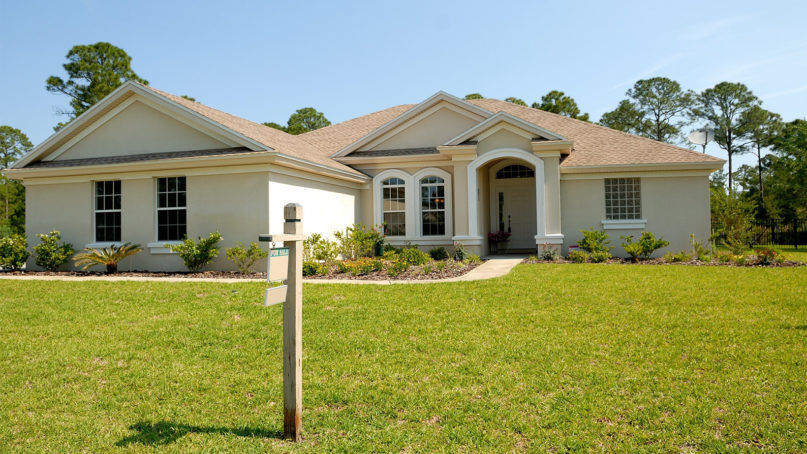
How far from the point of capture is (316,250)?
45.9ft

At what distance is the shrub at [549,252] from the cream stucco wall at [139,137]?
994 cm

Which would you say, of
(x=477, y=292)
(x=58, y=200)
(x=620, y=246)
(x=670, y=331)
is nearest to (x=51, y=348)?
(x=477, y=292)

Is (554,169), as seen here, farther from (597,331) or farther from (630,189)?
(597,331)

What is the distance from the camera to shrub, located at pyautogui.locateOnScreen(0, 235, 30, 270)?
14.0 metres

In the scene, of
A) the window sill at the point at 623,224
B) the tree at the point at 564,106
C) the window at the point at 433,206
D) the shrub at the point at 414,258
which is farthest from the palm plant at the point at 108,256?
the tree at the point at 564,106

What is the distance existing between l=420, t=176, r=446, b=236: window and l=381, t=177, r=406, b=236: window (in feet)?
2.27

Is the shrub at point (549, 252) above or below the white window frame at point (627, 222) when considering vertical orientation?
below

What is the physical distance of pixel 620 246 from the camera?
16.8m

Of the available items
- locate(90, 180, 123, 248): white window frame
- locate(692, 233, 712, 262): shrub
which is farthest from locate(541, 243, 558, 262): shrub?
locate(90, 180, 123, 248): white window frame

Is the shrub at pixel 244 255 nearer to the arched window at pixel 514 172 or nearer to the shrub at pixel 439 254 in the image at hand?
the shrub at pixel 439 254

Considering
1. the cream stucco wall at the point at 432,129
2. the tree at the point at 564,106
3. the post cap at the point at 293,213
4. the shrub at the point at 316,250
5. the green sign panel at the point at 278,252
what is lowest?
the shrub at the point at 316,250

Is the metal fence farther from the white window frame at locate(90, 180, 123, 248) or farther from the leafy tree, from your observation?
the leafy tree

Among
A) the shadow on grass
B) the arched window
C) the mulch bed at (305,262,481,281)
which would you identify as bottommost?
the shadow on grass

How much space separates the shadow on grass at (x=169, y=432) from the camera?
3980mm
